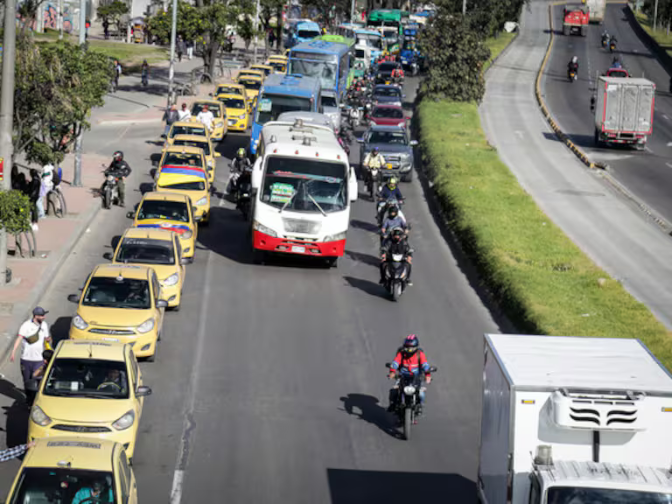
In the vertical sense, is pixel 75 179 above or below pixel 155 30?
below

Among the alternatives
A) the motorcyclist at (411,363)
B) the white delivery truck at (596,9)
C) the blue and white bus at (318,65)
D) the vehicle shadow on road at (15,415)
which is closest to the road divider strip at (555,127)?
the blue and white bus at (318,65)

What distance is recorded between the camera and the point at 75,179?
36.3 m

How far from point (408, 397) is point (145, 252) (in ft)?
28.5

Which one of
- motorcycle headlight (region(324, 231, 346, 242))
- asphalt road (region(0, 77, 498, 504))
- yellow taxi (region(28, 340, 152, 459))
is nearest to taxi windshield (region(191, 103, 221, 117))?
asphalt road (region(0, 77, 498, 504))

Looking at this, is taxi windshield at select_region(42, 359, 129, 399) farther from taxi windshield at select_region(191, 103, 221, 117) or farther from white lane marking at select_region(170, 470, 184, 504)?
taxi windshield at select_region(191, 103, 221, 117)

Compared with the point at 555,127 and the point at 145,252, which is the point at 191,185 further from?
the point at 555,127

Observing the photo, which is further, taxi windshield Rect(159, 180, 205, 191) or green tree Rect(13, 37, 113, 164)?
taxi windshield Rect(159, 180, 205, 191)

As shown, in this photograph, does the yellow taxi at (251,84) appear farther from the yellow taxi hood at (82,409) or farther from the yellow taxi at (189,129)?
the yellow taxi hood at (82,409)

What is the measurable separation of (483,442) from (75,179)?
86.6ft

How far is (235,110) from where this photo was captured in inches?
1953

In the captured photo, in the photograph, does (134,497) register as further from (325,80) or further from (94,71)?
(325,80)

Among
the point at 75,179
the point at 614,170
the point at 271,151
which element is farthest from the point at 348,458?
the point at 614,170

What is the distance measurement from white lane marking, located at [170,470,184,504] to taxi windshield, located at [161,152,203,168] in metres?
19.9

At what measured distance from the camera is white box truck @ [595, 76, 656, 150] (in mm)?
49469
